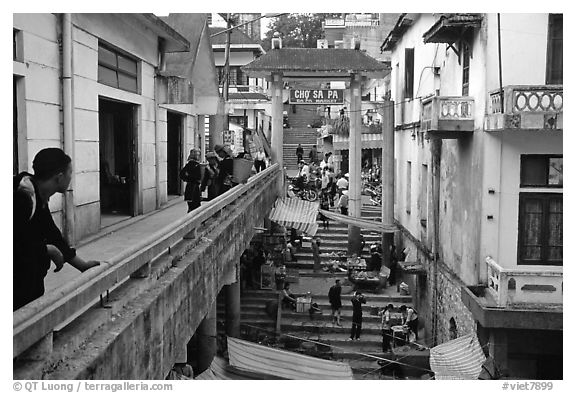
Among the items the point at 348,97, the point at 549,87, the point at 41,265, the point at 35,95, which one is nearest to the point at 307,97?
the point at 348,97

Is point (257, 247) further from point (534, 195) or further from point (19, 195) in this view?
point (19, 195)

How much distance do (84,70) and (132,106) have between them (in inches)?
129

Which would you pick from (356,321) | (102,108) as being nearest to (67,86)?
(102,108)

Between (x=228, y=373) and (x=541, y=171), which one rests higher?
(x=541, y=171)

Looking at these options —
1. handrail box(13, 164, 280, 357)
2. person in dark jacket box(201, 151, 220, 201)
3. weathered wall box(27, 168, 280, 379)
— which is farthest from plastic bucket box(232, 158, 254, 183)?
handrail box(13, 164, 280, 357)

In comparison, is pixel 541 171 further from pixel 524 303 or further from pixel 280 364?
pixel 280 364

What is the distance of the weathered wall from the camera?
487 centimetres

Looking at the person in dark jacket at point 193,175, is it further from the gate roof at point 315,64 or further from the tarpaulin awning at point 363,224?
the gate roof at point 315,64

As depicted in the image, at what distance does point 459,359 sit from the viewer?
12.2m

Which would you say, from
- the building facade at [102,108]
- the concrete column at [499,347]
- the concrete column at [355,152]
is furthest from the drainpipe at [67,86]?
the concrete column at [355,152]

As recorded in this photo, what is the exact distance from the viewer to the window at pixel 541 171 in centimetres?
1296

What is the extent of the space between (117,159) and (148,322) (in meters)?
9.29

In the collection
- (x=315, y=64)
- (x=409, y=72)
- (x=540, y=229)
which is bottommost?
(x=540, y=229)

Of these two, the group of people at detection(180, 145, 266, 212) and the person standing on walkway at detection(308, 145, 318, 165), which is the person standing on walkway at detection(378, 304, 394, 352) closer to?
the group of people at detection(180, 145, 266, 212)
